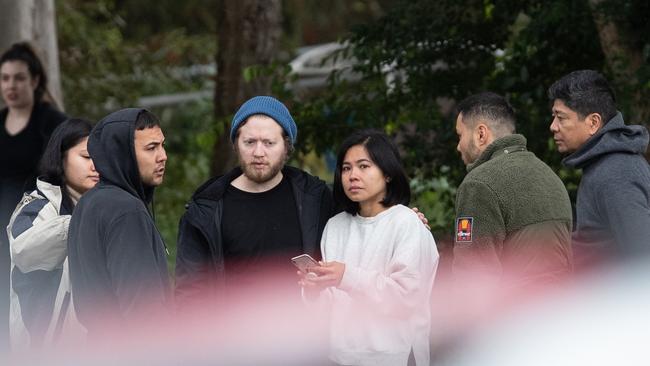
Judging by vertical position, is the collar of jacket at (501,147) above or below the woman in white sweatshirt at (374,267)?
above

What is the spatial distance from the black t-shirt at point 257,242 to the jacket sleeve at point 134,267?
2.40 ft

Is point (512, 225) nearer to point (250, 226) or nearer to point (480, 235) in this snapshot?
point (480, 235)

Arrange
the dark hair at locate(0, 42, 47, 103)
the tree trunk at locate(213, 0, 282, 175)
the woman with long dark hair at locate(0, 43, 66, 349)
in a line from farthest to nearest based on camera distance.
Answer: the tree trunk at locate(213, 0, 282, 175) < the dark hair at locate(0, 42, 47, 103) < the woman with long dark hair at locate(0, 43, 66, 349)

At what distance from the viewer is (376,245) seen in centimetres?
518

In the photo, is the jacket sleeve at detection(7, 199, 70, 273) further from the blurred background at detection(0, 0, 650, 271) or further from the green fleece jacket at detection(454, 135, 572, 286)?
the blurred background at detection(0, 0, 650, 271)

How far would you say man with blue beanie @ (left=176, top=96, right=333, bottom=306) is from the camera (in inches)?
212

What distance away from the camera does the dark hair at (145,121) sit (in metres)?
4.91

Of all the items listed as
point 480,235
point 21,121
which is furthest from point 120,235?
point 21,121


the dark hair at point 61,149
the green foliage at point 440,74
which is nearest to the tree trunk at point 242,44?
the green foliage at point 440,74

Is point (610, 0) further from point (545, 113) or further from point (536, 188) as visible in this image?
point (536, 188)

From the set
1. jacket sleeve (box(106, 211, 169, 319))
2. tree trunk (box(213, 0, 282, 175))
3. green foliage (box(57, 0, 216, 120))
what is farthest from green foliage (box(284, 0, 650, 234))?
green foliage (box(57, 0, 216, 120))

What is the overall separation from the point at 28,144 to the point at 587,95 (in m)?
3.55

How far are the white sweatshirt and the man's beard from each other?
409 millimetres

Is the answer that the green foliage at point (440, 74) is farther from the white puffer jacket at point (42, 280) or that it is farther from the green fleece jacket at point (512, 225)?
the white puffer jacket at point (42, 280)
